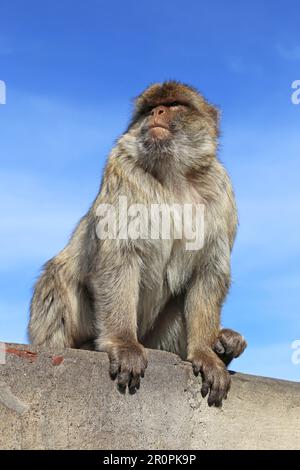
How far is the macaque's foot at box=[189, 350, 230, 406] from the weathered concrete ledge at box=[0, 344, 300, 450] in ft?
0.18

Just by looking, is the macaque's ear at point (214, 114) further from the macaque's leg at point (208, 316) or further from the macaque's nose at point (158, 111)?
the macaque's leg at point (208, 316)

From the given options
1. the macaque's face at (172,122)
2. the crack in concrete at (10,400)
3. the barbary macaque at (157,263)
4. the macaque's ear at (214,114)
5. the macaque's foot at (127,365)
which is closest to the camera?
the crack in concrete at (10,400)

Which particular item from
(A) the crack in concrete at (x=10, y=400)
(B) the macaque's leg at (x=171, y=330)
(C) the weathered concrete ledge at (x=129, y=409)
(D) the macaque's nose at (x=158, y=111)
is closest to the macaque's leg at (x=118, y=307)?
(C) the weathered concrete ledge at (x=129, y=409)

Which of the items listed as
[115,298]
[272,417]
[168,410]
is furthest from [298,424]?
[115,298]

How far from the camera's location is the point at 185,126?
248 inches

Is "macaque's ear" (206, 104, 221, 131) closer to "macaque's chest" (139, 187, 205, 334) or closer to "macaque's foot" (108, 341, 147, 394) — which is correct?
"macaque's chest" (139, 187, 205, 334)

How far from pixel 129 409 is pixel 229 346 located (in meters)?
1.17

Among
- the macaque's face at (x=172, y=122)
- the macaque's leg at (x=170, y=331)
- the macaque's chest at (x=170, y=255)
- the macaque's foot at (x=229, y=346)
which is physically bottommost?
the macaque's foot at (x=229, y=346)

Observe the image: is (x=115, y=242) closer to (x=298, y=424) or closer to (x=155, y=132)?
(x=155, y=132)

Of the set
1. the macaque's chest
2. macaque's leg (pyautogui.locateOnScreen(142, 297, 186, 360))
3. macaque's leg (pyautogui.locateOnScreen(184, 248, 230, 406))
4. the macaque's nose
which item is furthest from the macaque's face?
macaque's leg (pyautogui.locateOnScreen(142, 297, 186, 360))

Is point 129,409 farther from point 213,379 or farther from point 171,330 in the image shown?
point 171,330

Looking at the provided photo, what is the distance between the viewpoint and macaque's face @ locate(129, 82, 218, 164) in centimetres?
615

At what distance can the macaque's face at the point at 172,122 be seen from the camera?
6148 millimetres

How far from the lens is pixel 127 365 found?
5.18 m
